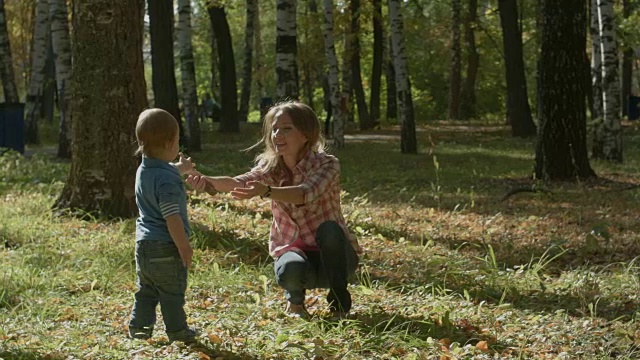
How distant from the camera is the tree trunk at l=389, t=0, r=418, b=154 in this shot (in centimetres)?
2181

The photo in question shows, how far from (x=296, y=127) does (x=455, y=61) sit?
114 ft

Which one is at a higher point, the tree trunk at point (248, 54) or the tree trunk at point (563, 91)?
the tree trunk at point (248, 54)

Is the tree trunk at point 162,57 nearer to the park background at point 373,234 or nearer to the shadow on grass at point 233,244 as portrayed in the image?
the park background at point 373,234

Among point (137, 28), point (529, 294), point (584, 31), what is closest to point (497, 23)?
point (584, 31)

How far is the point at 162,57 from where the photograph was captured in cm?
2202

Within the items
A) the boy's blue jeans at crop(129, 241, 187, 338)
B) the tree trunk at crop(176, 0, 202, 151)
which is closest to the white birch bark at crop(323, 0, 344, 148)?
the tree trunk at crop(176, 0, 202, 151)

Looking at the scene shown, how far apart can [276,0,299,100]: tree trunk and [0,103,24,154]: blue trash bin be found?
708cm

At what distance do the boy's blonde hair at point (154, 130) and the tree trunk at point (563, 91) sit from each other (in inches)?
382

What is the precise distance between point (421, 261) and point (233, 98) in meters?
22.9

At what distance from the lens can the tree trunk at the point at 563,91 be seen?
14.5m

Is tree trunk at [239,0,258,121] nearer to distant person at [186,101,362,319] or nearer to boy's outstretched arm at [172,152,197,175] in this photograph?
distant person at [186,101,362,319]

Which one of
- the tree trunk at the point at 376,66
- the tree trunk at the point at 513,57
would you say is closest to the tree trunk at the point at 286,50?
the tree trunk at the point at 513,57

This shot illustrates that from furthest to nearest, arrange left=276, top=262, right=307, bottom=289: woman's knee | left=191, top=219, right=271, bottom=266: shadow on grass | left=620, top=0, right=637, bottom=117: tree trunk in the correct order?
left=620, top=0, right=637, bottom=117: tree trunk < left=191, top=219, right=271, bottom=266: shadow on grass < left=276, top=262, right=307, bottom=289: woman's knee

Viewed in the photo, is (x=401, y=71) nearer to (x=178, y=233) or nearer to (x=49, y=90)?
(x=178, y=233)
